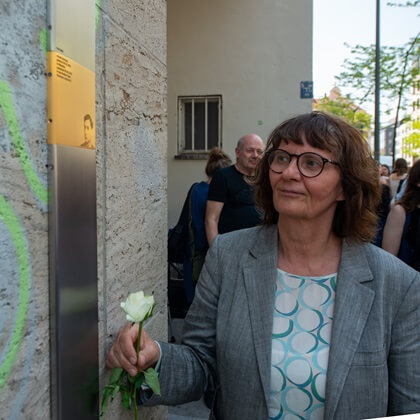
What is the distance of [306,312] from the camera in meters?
1.67

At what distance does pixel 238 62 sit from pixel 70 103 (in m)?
7.18

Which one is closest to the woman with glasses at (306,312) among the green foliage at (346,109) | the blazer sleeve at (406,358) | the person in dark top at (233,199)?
the blazer sleeve at (406,358)

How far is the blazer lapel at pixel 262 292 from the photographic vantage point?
158 centimetres

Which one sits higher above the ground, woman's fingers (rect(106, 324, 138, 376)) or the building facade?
the building facade

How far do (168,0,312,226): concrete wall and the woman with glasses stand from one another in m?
6.41

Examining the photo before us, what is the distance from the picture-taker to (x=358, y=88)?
16844 mm

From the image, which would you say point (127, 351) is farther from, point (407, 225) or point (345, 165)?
point (407, 225)

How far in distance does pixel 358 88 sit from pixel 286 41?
387 inches

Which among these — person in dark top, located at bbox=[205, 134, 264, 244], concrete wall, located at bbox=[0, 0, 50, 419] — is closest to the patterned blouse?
concrete wall, located at bbox=[0, 0, 50, 419]

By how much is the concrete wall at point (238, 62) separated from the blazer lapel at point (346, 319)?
6560 millimetres

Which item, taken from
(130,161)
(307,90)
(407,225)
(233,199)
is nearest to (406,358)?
(130,161)

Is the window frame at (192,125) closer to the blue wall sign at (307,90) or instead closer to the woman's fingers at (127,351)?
the blue wall sign at (307,90)

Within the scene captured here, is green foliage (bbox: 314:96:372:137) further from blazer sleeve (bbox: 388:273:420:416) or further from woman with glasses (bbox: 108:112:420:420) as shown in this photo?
blazer sleeve (bbox: 388:273:420:416)

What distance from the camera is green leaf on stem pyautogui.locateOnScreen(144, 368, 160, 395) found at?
147 centimetres
